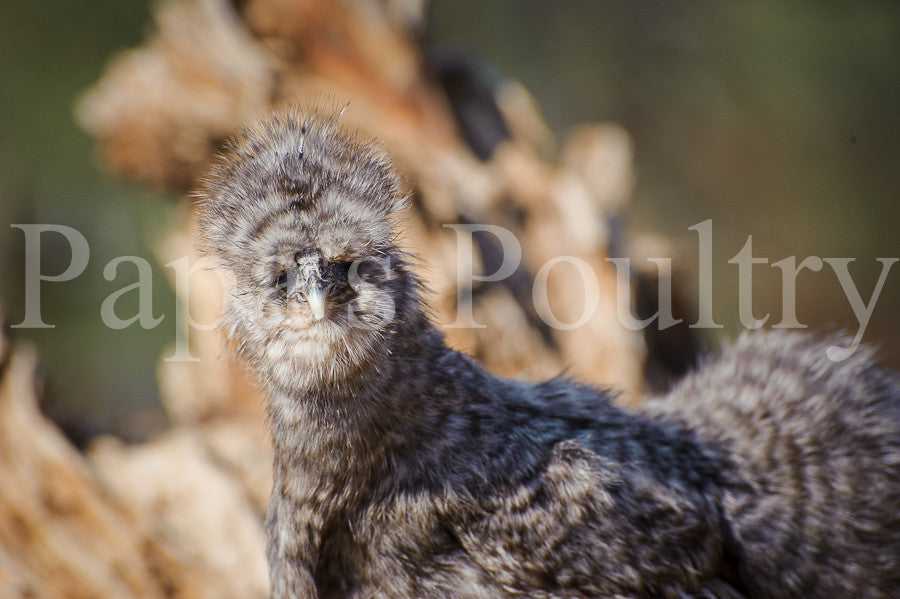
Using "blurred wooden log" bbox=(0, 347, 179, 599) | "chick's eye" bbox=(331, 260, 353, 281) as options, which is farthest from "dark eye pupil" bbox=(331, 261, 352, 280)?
"blurred wooden log" bbox=(0, 347, 179, 599)

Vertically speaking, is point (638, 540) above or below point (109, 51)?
below

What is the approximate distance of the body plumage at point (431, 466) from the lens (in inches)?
99.0

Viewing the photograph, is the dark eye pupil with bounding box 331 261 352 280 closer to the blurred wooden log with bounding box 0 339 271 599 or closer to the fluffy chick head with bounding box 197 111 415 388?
the fluffy chick head with bounding box 197 111 415 388

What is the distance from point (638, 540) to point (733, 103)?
26.3 ft

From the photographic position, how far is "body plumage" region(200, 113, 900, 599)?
252 centimetres

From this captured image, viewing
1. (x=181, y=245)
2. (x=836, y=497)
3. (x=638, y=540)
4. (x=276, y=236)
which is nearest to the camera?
(x=276, y=236)

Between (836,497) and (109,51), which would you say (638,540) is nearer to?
(836,497)

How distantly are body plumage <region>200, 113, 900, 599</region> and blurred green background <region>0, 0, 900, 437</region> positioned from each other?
5224mm

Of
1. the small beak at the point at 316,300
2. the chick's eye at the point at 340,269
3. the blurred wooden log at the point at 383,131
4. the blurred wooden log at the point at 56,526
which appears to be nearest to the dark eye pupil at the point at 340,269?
the chick's eye at the point at 340,269

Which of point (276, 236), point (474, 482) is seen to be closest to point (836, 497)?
point (474, 482)

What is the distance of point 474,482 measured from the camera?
2672 millimetres

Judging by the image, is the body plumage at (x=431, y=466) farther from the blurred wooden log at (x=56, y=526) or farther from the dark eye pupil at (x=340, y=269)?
the blurred wooden log at (x=56, y=526)

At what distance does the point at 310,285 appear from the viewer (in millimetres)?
2363

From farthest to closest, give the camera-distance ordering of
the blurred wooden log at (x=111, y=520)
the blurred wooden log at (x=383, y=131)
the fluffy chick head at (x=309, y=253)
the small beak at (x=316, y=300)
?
the blurred wooden log at (x=383, y=131), the blurred wooden log at (x=111, y=520), the fluffy chick head at (x=309, y=253), the small beak at (x=316, y=300)
